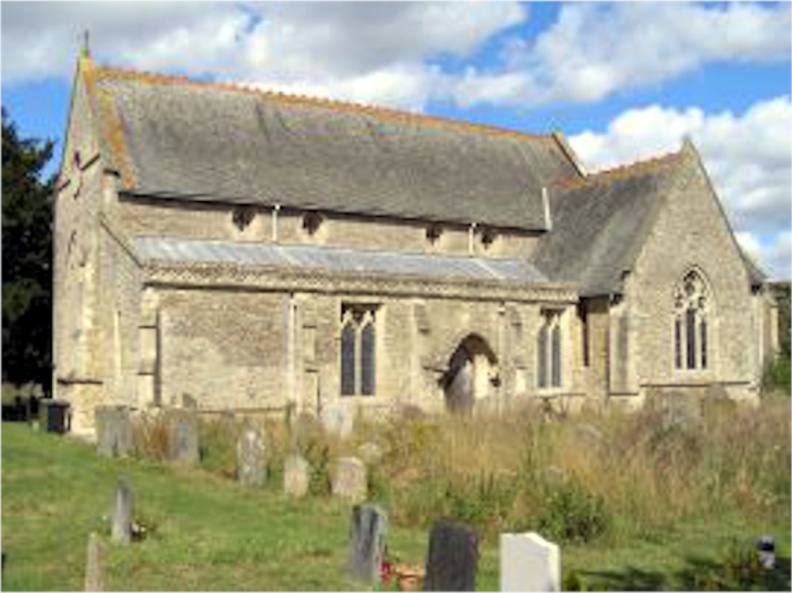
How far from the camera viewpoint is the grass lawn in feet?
34.8

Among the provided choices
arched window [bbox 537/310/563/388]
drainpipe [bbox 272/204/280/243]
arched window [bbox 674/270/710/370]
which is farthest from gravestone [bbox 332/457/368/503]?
arched window [bbox 674/270/710/370]

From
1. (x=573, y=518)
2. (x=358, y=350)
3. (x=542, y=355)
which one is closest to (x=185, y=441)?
(x=573, y=518)

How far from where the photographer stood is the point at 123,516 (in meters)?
12.3

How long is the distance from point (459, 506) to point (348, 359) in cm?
1394

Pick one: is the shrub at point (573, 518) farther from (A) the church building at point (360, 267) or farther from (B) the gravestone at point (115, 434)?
(A) the church building at point (360, 267)

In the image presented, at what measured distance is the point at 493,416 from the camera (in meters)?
20.5

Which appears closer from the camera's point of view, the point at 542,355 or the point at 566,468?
the point at 566,468

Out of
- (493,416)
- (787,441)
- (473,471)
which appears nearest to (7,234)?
(493,416)

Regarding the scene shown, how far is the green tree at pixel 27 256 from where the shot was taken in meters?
31.7

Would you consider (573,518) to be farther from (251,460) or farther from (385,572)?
(251,460)

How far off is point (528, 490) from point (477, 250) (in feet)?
65.4

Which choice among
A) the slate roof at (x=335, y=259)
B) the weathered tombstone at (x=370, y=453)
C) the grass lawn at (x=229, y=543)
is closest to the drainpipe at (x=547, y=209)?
the slate roof at (x=335, y=259)

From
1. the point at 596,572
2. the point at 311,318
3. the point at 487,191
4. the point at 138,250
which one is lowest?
the point at 596,572

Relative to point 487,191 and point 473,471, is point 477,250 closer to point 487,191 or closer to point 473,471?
point 487,191
